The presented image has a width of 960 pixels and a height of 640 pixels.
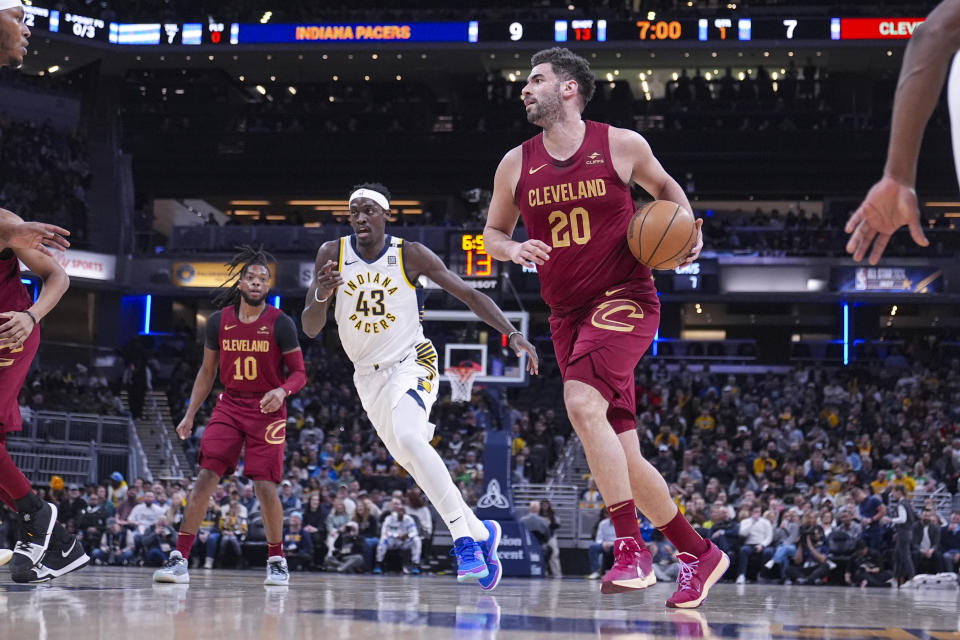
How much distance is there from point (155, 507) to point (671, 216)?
13539 millimetres

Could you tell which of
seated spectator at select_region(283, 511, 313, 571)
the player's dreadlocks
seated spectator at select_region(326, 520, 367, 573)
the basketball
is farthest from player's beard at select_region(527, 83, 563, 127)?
seated spectator at select_region(283, 511, 313, 571)

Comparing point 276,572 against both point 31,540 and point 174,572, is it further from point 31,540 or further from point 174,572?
point 31,540

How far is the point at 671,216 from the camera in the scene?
476 cm

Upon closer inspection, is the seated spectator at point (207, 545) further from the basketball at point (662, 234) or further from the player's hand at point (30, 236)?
the basketball at point (662, 234)

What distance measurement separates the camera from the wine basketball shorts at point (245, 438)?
7199 mm

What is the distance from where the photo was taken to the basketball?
475 cm

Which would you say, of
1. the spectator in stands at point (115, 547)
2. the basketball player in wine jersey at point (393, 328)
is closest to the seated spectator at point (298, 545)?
the spectator in stands at point (115, 547)

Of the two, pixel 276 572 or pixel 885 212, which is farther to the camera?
pixel 276 572

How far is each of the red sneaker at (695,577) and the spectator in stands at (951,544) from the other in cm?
1112

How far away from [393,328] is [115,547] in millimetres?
11438

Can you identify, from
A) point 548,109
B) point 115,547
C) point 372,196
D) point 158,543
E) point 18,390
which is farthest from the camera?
point 115,547

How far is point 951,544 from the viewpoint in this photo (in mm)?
14727

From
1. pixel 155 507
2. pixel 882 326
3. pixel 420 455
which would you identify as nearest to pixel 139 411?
pixel 155 507

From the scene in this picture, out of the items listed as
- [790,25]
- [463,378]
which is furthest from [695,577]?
[790,25]
